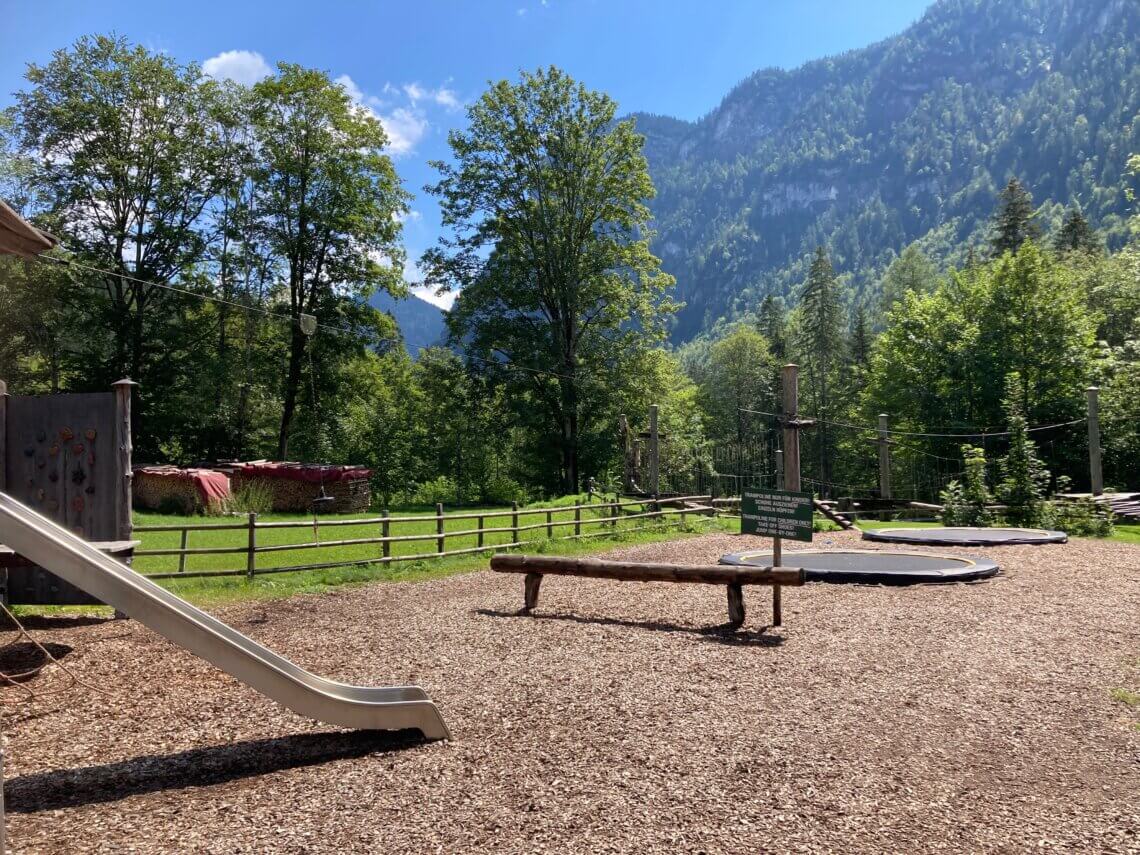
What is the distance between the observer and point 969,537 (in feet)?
55.0

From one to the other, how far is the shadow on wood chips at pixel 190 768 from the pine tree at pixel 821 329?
5713 centimetres

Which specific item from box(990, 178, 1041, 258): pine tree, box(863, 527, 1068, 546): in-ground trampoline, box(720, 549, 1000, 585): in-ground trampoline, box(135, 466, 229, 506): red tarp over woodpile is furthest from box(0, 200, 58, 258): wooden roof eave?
box(990, 178, 1041, 258): pine tree

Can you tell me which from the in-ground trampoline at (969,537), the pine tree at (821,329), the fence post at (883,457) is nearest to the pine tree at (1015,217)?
the pine tree at (821,329)

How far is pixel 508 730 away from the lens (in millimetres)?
4676

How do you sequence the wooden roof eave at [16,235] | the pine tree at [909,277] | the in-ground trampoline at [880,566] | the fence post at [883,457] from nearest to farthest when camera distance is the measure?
the wooden roof eave at [16,235], the in-ground trampoline at [880,566], the fence post at [883,457], the pine tree at [909,277]

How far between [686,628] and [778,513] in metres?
1.70

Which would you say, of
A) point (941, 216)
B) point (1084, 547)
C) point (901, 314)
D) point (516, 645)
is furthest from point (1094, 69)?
point (516, 645)

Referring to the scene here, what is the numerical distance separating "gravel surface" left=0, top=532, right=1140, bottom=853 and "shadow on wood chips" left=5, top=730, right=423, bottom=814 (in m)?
0.02

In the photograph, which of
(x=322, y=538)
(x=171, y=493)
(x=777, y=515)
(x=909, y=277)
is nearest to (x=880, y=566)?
(x=777, y=515)

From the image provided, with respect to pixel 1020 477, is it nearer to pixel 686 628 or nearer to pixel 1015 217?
pixel 686 628

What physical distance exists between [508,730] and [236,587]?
7.09m

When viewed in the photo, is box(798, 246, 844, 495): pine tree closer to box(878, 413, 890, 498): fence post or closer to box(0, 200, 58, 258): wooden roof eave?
box(878, 413, 890, 498): fence post

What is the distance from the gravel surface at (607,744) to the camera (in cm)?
335

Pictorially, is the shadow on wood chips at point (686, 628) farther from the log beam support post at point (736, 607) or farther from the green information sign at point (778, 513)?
the green information sign at point (778, 513)
